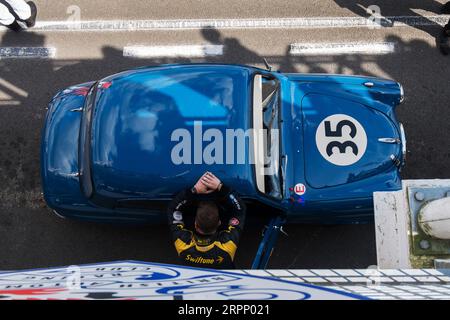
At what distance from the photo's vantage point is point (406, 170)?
211 inches

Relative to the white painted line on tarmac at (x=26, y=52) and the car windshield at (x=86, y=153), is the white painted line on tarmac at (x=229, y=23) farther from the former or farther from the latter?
the car windshield at (x=86, y=153)

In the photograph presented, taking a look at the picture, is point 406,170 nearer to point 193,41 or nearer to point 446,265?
point 446,265

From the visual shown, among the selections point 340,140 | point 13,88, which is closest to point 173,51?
point 13,88

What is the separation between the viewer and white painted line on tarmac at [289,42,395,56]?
18.9 feet

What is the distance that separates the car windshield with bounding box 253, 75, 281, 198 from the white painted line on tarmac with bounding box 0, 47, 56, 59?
9.74 feet

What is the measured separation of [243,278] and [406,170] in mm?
3083

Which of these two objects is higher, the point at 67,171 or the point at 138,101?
the point at 138,101

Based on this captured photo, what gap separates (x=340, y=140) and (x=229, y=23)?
8.08ft

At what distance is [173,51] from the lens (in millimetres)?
5770

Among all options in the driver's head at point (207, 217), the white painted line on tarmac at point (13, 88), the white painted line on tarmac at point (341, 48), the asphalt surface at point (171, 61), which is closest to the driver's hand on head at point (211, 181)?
the driver's head at point (207, 217)

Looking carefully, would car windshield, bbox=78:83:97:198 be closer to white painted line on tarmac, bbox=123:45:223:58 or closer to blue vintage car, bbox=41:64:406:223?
blue vintage car, bbox=41:64:406:223
